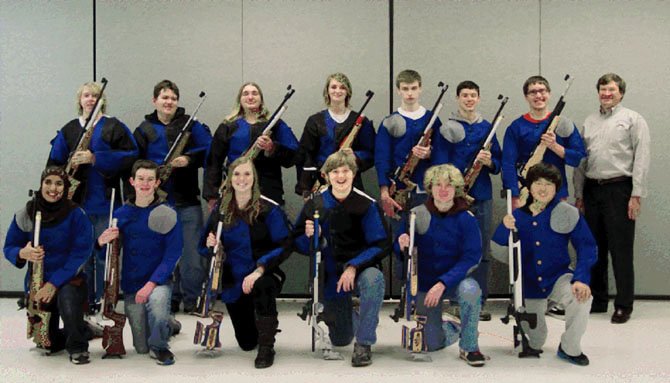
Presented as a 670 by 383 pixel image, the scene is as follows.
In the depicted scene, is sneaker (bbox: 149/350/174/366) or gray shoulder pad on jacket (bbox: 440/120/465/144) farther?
gray shoulder pad on jacket (bbox: 440/120/465/144)

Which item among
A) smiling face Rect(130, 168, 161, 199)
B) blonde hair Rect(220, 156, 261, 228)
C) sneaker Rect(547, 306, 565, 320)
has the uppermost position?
smiling face Rect(130, 168, 161, 199)

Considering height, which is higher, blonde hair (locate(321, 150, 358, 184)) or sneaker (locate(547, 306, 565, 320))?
blonde hair (locate(321, 150, 358, 184))

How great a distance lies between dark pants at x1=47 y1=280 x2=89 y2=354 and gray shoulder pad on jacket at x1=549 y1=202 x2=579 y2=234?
2.51 metres

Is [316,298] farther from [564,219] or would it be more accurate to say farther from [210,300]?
[564,219]

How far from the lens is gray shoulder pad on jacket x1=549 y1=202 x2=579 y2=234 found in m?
3.93

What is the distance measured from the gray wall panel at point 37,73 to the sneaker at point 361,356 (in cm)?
335

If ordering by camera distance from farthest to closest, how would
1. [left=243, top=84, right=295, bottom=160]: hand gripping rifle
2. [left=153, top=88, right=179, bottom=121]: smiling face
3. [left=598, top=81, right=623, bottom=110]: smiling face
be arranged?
1. [left=153, top=88, right=179, bottom=121]: smiling face
2. [left=598, top=81, right=623, bottom=110]: smiling face
3. [left=243, top=84, right=295, bottom=160]: hand gripping rifle

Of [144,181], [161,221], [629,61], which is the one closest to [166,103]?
[144,181]

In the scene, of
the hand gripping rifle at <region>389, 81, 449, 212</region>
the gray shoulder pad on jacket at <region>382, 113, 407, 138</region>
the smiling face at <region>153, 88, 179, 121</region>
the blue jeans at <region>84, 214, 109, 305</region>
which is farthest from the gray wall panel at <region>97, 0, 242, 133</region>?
the hand gripping rifle at <region>389, 81, 449, 212</region>

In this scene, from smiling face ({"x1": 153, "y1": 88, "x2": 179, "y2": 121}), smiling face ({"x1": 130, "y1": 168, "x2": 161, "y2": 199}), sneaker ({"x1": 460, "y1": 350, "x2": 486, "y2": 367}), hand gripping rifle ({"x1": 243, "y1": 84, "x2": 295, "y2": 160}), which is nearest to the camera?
sneaker ({"x1": 460, "y1": 350, "x2": 486, "y2": 367})

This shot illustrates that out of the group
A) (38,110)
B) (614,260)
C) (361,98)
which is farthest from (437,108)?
(38,110)

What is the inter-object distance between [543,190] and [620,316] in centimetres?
151

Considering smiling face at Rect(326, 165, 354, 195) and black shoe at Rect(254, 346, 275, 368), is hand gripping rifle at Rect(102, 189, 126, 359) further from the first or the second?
smiling face at Rect(326, 165, 354, 195)

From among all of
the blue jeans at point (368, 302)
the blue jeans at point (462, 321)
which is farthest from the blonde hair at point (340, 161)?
the blue jeans at point (462, 321)
